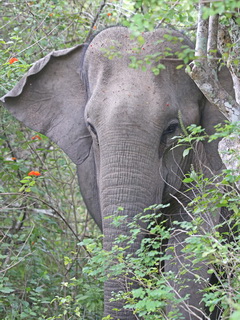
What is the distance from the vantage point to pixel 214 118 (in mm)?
5629

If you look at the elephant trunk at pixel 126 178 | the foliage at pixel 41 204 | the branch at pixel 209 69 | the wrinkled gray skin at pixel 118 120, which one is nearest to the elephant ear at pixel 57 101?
the wrinkled gray skin at pixel 118 120

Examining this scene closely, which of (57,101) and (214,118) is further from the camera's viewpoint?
(57,101)

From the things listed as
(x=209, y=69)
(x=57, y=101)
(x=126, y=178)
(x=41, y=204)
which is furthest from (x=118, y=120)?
(x=41, y=204)

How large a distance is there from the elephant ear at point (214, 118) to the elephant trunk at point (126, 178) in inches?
19.6

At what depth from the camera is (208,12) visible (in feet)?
10.4

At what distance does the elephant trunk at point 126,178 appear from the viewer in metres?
5.02

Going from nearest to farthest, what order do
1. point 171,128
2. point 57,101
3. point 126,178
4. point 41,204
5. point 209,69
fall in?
1. point 209,69
2. point 126,178
3. point 171,128
4. point 57,101
5. point 41,204

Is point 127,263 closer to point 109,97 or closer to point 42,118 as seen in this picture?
point 109,97

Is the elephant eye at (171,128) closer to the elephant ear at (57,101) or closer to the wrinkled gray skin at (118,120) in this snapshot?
the wrinkled gray skin at (118,120)

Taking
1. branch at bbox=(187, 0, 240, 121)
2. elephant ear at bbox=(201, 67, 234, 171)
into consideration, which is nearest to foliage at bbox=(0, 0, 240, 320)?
elephant ear at bbox=(201, 67, 234, 171)

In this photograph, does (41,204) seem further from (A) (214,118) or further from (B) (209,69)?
(B) (209,69)

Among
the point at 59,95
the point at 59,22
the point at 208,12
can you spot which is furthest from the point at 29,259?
the point at 208,12

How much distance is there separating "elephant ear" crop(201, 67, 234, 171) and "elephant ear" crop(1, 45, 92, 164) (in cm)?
89

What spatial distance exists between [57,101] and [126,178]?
52.7 inches
